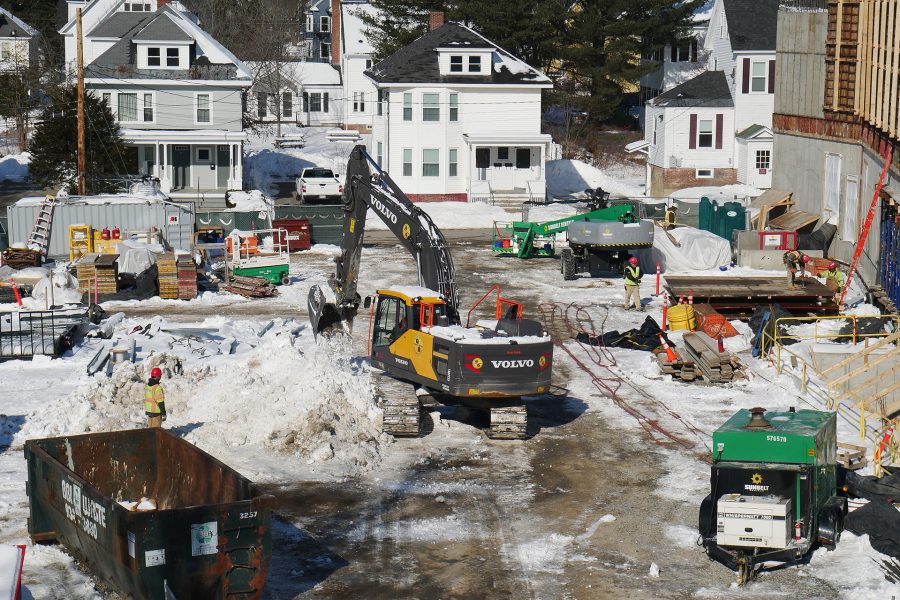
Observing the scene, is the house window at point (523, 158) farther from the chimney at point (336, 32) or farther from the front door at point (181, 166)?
the chimney at point (336, 32)

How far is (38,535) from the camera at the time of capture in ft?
55.9

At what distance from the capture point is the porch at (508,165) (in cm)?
6034

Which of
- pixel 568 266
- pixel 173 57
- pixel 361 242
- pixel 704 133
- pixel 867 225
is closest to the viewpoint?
pixel 361 242

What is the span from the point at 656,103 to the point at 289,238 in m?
25.9

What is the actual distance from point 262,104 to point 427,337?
6973 cm

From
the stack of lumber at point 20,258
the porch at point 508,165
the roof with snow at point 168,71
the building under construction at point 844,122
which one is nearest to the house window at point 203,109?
the roof with snow at point 168,71

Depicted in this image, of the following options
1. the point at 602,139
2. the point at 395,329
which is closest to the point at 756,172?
the point at 602,139

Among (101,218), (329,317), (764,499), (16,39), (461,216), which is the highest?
(16,39)

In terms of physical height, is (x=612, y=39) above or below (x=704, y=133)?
above

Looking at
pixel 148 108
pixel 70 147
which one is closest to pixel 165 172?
pixel 148 108

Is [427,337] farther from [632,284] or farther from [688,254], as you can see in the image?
[688,254]

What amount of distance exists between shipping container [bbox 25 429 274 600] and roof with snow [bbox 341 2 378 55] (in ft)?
231

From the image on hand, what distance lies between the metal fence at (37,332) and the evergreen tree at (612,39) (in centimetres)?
4919

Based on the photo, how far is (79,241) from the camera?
40406mm
